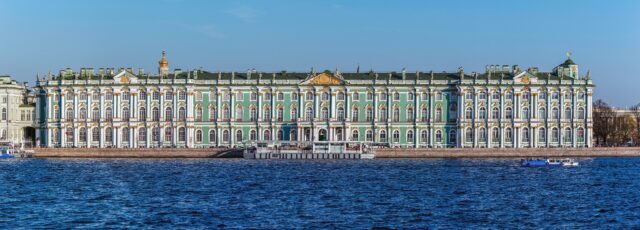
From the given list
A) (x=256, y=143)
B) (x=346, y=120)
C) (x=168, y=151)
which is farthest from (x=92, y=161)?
(x=346, y=120)

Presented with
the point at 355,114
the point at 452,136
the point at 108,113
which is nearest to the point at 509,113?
the point at 452,136

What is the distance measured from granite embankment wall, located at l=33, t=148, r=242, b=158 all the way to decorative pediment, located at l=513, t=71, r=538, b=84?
82.3 ft

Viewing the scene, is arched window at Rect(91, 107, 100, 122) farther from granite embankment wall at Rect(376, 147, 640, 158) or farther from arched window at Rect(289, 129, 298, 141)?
granite embankment wall at Rect(376, 147, 640, 158)

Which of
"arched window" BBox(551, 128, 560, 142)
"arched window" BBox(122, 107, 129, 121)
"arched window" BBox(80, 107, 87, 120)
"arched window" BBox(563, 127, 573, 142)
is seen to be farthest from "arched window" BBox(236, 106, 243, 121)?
"arched window" BBox(563, 127, 573, 142)

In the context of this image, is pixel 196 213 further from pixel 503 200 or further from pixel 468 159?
pixel 468 159

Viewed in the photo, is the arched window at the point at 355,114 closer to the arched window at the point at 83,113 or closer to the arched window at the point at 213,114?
the arched window at the point at 213,114

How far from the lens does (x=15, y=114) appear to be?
108000mm

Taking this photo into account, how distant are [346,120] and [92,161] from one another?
24.0m

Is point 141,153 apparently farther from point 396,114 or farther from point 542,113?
point 542,113

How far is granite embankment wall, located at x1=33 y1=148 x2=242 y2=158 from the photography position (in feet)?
318

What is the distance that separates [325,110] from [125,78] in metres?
17.9

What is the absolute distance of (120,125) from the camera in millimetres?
102500

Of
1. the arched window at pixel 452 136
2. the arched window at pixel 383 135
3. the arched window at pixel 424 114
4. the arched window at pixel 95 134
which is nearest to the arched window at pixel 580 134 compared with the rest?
the arched window at pixel 452 136

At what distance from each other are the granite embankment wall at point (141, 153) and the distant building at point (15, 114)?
8.48m
